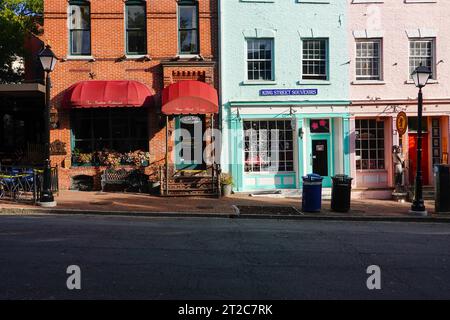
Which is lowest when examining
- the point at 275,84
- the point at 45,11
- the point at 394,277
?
the point at 394,277

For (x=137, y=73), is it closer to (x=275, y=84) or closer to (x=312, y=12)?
(x=275, y=84)

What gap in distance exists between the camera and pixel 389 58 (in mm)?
18516

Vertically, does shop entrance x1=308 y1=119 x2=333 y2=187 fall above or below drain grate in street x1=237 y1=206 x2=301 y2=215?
above

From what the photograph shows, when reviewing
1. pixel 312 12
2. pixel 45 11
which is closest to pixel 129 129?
pixel 45 11

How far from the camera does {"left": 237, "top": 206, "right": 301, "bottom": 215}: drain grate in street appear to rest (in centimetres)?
1364

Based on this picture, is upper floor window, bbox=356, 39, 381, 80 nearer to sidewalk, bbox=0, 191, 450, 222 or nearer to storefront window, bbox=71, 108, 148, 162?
sidewalk, bbox=0, 191, 450, 222

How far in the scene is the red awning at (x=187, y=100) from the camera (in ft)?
54.2

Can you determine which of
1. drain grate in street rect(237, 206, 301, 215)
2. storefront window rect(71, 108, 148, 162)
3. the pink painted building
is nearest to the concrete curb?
drain grate in street rect(237, 206, 301, 215)

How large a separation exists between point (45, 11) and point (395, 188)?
15.2 metres

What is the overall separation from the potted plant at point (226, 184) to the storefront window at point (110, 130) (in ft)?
11.1

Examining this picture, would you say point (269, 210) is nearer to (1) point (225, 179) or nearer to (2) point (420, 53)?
(1) point (225, 179)

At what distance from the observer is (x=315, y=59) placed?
1858cm

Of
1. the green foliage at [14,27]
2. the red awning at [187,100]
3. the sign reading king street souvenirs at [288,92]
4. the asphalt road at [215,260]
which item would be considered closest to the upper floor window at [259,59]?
the sign reading king street souvenirs at [288,92]

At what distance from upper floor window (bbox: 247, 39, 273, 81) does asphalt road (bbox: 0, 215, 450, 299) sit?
333 inches
